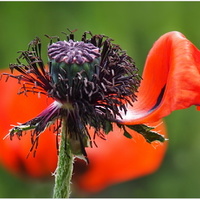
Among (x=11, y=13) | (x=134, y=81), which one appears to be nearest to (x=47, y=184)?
(x=11, y=13)

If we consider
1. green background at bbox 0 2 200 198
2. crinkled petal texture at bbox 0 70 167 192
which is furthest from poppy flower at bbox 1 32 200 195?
green background at bbox 0 2 200 198

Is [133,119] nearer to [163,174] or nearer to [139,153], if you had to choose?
[139,153]

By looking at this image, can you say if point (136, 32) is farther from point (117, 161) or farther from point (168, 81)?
point (168, 81)

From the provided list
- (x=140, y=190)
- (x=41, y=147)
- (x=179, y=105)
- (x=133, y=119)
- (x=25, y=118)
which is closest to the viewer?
(x=179, y=105)

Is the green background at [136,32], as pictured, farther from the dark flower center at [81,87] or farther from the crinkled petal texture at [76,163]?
the dark flower center at [81,87]

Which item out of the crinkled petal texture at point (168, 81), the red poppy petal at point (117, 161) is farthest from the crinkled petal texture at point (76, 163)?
the crinkled petal texture at point (168, 81)

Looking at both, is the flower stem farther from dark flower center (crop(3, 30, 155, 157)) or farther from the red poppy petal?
the red poppy petal
